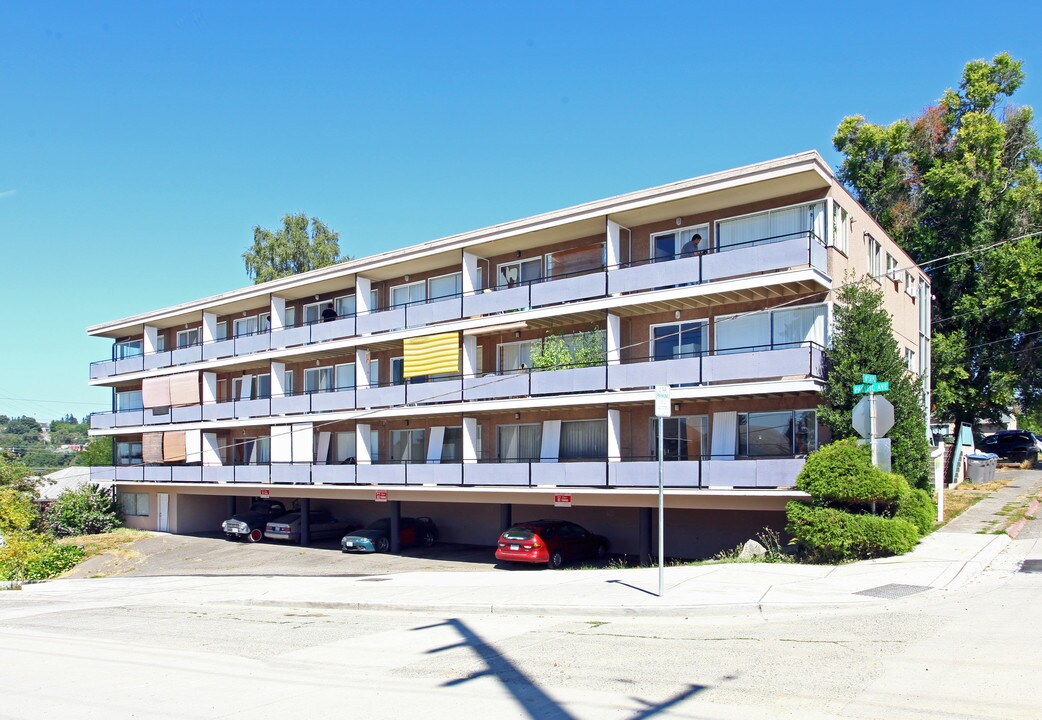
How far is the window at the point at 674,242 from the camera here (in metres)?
24.2

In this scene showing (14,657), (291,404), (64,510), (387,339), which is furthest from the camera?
(64,510)

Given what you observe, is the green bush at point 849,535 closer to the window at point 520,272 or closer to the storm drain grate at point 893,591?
the storm drain grate at point 893,591

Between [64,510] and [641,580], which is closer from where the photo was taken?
[641,580]

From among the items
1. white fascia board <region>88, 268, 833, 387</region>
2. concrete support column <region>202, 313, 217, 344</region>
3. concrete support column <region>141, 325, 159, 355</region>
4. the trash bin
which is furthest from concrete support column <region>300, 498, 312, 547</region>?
the trash bin

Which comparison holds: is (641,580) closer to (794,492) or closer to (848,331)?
(794,492)

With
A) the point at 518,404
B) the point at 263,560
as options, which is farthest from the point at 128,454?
the point at 518,404

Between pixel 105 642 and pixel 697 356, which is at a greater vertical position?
pixel 697 356

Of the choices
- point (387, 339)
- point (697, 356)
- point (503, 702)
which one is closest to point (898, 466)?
point (697, 356)

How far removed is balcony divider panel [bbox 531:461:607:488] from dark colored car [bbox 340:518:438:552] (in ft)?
24.3

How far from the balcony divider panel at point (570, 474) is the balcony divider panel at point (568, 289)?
195 inches

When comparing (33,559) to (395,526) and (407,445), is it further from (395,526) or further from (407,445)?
(407,445)

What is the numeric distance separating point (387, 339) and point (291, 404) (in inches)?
241

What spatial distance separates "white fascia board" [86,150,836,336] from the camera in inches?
831

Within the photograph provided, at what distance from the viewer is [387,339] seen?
30.5 m
